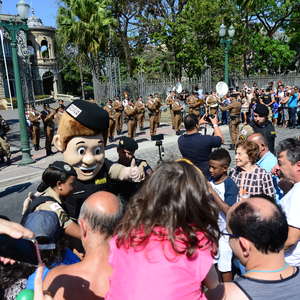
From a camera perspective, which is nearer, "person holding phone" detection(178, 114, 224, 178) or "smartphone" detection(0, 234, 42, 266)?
"smartphone" detection(0, 234, 42, 266)

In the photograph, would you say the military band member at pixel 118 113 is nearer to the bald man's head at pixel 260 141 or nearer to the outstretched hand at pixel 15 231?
the bald man's head at pixel 260 141

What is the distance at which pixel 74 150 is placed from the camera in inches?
126

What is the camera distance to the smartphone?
5.14ft

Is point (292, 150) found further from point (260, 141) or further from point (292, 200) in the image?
point (260, 141)

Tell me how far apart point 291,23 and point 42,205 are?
108 ft

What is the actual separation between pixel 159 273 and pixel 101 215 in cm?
54

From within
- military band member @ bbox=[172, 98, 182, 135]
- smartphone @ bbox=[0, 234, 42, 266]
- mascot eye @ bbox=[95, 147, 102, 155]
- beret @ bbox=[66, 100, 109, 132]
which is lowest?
military band member @ bbox=[172, 98, 182, 135]

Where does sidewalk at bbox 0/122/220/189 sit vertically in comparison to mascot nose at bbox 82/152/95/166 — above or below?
below

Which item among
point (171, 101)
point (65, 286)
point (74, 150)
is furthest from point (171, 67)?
point (65, 286)

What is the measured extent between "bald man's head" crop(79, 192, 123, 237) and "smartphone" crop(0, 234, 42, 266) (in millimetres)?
365

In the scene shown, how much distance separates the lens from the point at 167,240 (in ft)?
5.04

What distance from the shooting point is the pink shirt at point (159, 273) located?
1.45 metres

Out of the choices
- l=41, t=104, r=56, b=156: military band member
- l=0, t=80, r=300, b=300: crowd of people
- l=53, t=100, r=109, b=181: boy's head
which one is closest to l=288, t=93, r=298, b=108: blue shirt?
l=41, t=104, r=56, b=156: military band member

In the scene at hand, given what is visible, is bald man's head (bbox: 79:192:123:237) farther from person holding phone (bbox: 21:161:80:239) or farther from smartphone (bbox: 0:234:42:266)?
person holding phone (bbox: 21:161:80:239)
